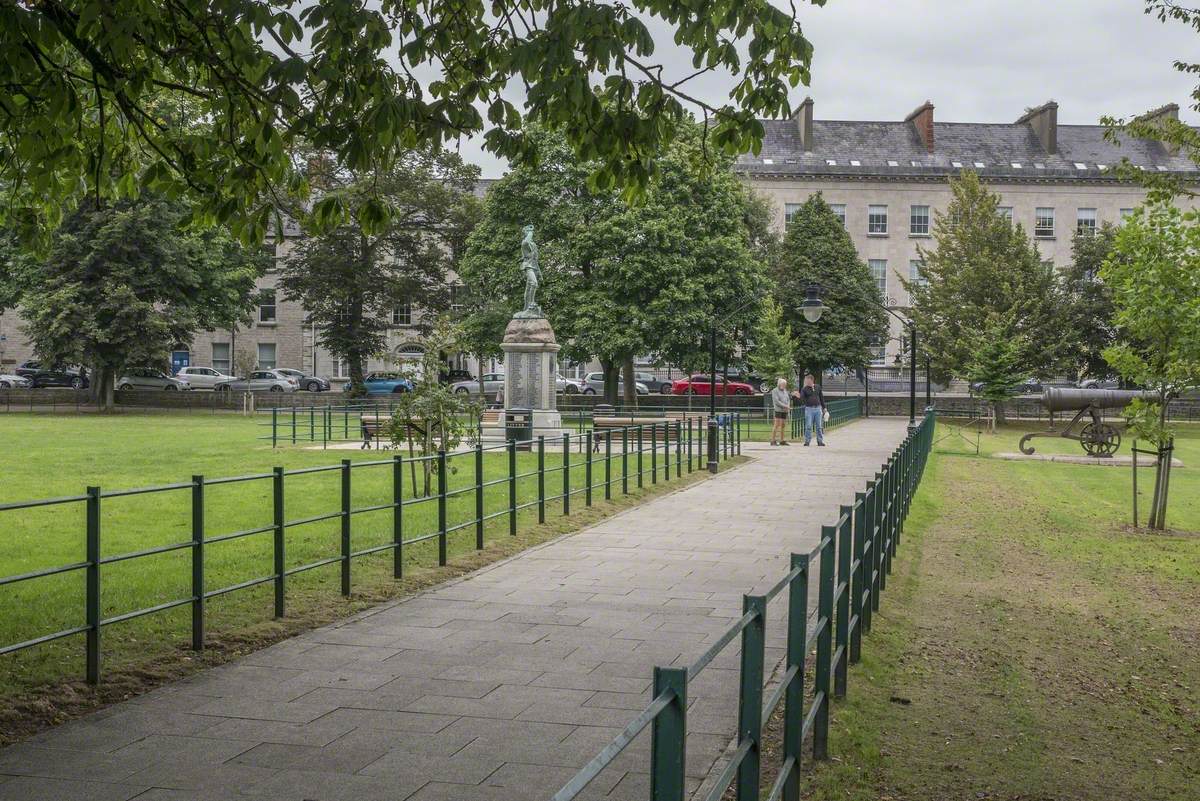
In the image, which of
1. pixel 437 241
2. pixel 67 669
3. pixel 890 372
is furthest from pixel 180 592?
pixel 890 372

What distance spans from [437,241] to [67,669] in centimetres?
5928

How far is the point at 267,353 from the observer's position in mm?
82875

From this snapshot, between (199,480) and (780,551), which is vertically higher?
(199,480)

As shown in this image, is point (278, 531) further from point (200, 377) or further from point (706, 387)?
point (200, 377)

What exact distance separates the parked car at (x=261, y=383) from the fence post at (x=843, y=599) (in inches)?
2394

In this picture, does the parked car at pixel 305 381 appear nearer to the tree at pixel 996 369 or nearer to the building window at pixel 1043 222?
the tree at pixel 996 369

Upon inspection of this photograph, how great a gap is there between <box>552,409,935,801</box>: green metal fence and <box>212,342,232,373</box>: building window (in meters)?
75.4

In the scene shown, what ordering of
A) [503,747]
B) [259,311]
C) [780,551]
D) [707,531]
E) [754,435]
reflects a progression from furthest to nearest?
[259,311] < [754,435] < [707,531] < [780,551] < [503,747]

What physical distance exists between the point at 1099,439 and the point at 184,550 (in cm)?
2706

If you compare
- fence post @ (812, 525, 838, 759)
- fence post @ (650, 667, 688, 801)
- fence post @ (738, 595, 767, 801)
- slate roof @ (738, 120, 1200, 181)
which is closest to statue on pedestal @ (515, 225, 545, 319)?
fence post @ (812, 525, 838, 759)

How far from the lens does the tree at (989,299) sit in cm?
5794

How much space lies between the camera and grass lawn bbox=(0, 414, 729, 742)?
25.1ft

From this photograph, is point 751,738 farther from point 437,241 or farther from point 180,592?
point 437,241

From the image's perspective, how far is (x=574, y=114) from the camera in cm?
873
